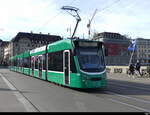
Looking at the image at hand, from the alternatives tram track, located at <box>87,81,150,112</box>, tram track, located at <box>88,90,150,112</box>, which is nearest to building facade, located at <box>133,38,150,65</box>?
tram track, located at <box>87,81,150,112</box>

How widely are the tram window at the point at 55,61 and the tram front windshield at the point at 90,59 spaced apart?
2.31m

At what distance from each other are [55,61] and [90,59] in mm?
3940

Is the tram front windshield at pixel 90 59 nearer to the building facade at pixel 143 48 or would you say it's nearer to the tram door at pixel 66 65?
the tram door at pixel 66 65

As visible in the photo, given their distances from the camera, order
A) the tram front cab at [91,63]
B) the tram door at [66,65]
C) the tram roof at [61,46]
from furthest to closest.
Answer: the tram roof at [61,46] < the tram door at [66,65] < the tram front cab at [91,63]

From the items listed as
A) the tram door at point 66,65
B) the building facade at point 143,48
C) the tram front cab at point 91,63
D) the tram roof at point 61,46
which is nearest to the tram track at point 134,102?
the tram front cab at point 91,63

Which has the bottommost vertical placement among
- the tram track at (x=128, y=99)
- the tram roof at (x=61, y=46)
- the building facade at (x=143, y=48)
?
the tram track at (x=128, y=99)

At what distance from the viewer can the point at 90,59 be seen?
13508 millimetres

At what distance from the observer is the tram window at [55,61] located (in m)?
15.6

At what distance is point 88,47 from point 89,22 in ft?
105

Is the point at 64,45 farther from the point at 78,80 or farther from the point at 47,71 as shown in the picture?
the point at 47,71

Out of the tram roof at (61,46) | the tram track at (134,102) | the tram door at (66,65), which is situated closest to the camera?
the tram track at (134,102)

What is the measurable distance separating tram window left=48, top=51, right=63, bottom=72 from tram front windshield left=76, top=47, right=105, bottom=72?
7.59ft

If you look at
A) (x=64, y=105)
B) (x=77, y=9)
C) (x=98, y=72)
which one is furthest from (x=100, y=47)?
(x=77, y=9)

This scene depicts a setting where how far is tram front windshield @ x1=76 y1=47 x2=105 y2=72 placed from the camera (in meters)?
13.2
